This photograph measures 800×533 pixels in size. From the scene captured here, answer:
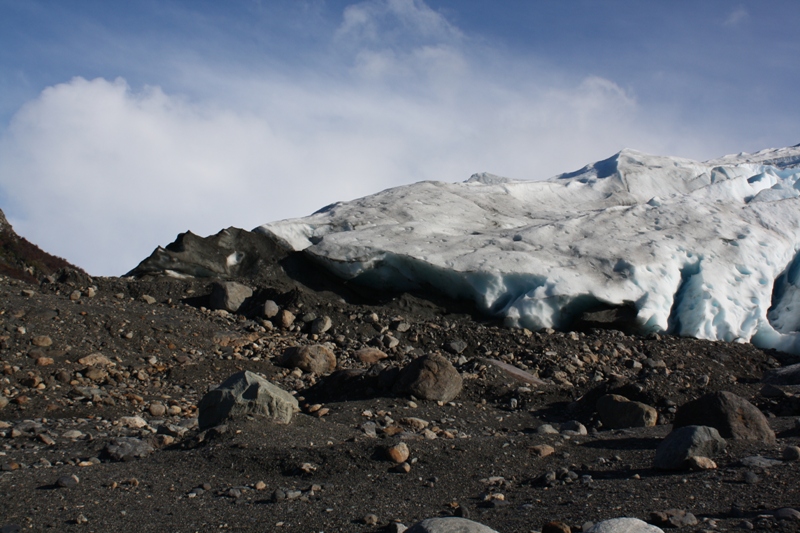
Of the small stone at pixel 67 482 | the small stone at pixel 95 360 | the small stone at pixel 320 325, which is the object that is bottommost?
the small stone at pixel 67 482

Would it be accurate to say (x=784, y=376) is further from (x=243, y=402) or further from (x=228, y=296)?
(x=228, y=296)

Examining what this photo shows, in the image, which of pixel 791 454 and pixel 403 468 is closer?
pixel 791 454

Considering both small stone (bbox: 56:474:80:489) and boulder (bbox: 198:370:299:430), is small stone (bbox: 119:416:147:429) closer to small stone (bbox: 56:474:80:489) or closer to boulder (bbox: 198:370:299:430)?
boulder (bbox: 198:370:299:430)

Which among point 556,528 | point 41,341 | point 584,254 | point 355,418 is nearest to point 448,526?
point 556,528

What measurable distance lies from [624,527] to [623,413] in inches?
126

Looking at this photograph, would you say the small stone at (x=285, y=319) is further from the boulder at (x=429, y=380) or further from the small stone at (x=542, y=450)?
the small stone at (x=542, y=450)

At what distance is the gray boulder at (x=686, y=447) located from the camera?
4051 mm

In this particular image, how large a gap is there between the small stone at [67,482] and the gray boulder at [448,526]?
2.03 metres

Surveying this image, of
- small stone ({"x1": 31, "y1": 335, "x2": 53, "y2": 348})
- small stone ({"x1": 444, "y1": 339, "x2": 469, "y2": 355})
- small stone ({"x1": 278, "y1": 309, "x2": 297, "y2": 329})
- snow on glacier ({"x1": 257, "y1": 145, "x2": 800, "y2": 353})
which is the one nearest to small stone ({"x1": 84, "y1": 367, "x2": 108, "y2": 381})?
small stone ({"x1": 31, "y1": 335, "x2": 53, "y2": 348})

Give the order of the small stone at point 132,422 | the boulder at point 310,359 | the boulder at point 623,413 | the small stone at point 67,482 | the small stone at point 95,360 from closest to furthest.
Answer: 1. the small stone at point 67,482
2. the small stone at point 132,422
3. the boulder at point 623,413
4. the small stone at point 95,360
5. the boulder at point 310,359

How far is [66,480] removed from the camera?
3.92 metres

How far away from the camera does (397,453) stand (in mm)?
4363

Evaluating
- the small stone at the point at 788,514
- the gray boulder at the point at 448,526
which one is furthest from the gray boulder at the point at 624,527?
the small stone at the point at 788,514

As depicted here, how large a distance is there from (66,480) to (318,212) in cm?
871
